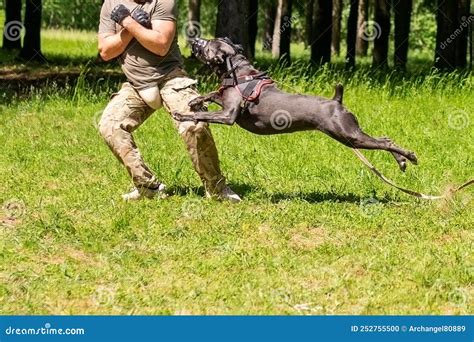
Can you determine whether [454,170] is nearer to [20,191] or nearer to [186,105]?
[186,105]

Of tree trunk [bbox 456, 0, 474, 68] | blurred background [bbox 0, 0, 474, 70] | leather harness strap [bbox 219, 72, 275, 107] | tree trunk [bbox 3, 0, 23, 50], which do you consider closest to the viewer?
leather harness strap [bbox 219, 72, 275, 107]

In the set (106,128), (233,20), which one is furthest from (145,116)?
(233,20)

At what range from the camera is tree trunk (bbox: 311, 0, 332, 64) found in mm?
20078

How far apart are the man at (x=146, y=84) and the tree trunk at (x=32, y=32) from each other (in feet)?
42.1

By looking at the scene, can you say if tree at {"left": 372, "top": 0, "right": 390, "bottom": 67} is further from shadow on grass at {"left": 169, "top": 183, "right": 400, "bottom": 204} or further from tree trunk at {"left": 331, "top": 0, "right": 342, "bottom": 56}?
shadow on grass at {"left": 169, "top": 183, "right": 400, "bottom": 204}

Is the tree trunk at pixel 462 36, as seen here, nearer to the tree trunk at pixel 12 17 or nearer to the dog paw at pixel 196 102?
the tree trunk at pixel 12 17

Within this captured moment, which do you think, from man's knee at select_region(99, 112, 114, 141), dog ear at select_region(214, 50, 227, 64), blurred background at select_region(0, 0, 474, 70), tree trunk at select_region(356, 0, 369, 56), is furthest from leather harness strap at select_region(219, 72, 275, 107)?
tree trunk at select_region(356, 0, 369, 56)

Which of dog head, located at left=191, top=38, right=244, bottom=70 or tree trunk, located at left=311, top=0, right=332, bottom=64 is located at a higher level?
dog head, located at left=191, top=38, right=244, bottom=70

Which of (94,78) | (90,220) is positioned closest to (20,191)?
(90,220)

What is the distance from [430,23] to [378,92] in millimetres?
37153

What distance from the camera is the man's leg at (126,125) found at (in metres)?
7.60

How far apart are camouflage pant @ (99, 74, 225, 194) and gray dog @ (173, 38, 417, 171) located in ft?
0.64

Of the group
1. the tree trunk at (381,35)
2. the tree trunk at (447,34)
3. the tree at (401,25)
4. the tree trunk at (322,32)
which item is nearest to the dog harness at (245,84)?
the tree trunk at (447,34)

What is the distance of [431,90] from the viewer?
13719 mm
